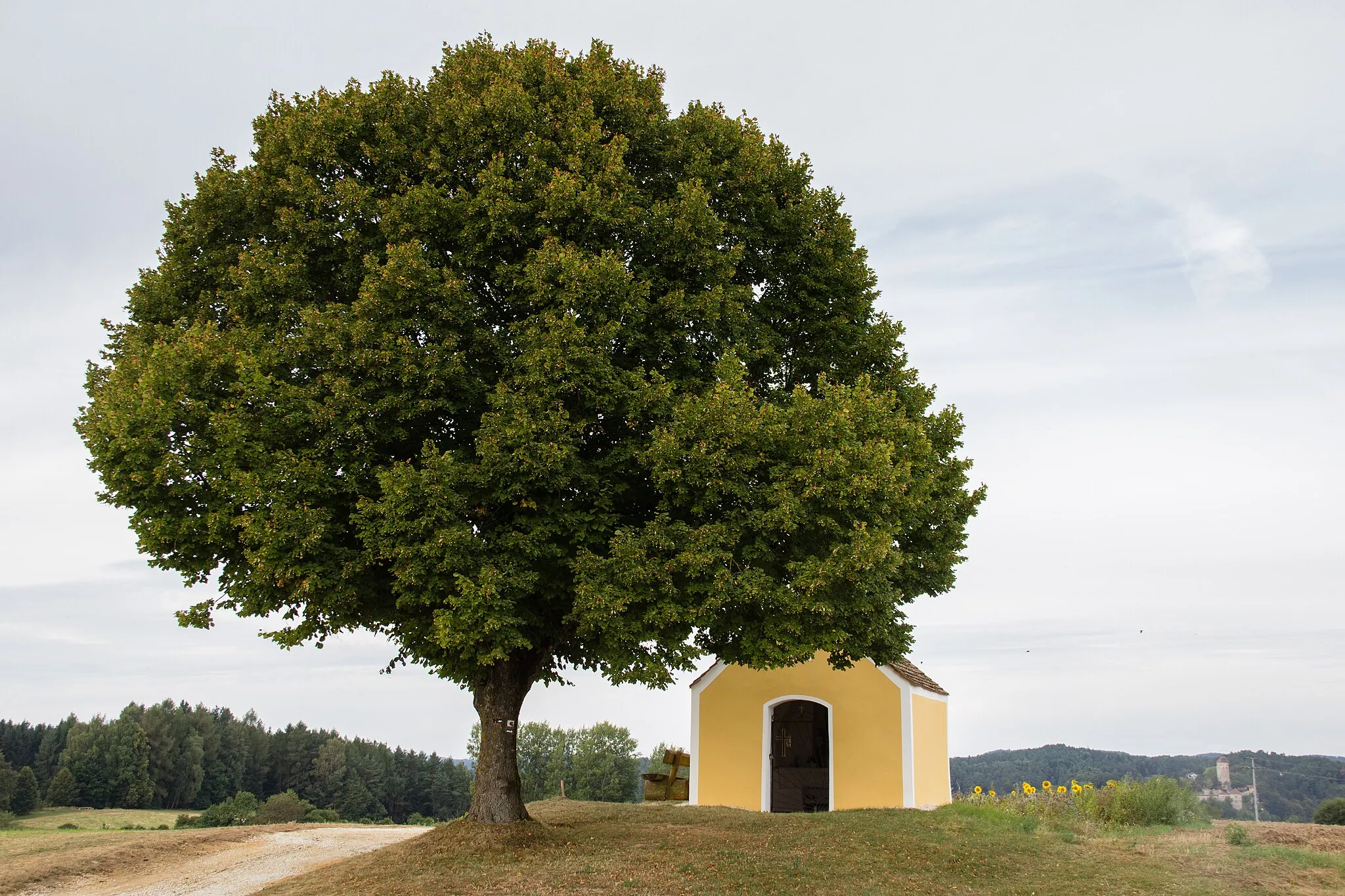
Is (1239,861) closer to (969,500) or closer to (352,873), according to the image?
(969,500)

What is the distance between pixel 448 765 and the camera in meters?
80.9

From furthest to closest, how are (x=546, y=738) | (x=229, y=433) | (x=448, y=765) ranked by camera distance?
(x=448, y=765) → (x=546, y=738) → (x=229, y=433)

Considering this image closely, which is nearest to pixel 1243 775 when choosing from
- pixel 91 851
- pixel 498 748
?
pixel 498 748

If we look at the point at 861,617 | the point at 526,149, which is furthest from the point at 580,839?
the point at 526,149

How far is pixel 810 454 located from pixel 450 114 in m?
8.51

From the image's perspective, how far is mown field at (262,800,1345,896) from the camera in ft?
39.9

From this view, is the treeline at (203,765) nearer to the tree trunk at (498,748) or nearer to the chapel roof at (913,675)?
the chapel roof at (913,675)

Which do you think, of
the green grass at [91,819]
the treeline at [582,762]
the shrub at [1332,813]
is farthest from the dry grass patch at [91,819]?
the shrub at [1332,813]

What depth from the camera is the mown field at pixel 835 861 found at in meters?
12.2

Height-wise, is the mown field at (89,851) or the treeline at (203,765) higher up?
the mown field at (89,851)

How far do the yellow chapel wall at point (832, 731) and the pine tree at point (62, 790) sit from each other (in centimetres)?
5335

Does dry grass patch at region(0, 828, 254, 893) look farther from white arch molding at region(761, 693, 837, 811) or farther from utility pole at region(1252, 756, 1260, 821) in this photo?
utility pole at region(1252, 756, 1260, 821)

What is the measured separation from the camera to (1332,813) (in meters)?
19.6

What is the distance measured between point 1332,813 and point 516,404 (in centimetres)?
2085
